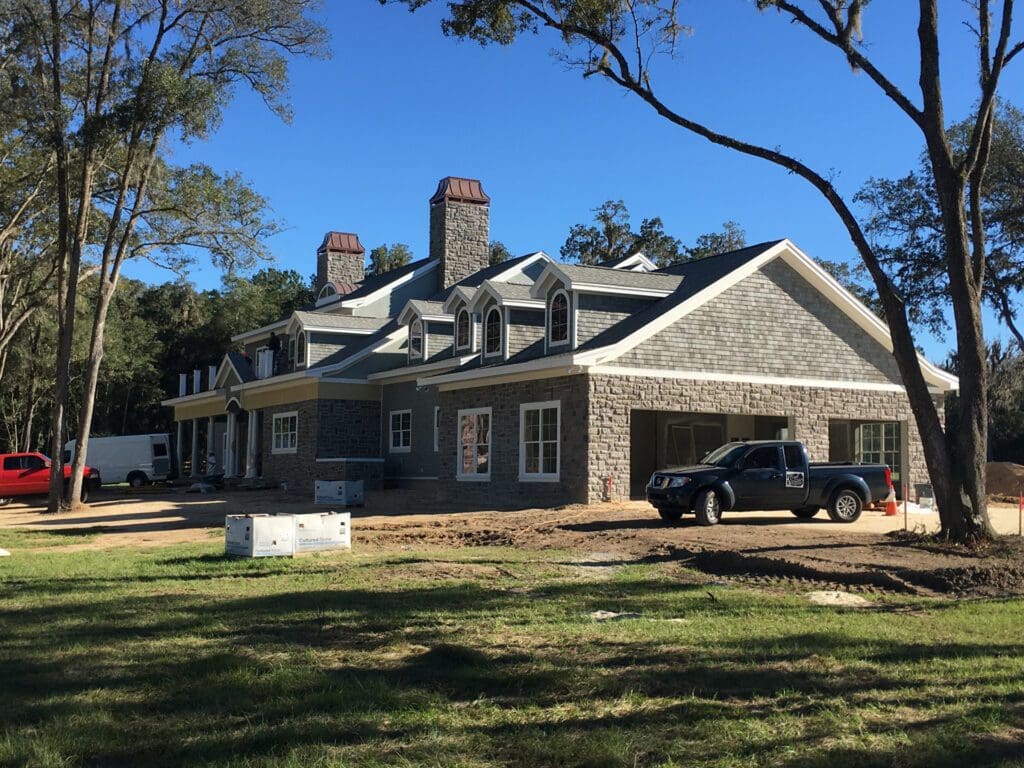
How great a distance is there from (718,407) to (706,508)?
20.8ft

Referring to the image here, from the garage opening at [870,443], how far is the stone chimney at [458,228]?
631 inches

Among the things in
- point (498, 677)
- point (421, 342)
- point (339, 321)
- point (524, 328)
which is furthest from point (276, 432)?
point (498, 677)

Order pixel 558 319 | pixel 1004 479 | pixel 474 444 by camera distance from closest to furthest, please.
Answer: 1. pixel 558 319
2. pixel 474 444
3. pixel 1004 479

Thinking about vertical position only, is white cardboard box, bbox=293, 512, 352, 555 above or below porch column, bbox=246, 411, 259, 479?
below

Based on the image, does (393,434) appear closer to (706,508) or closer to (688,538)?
(706,508)

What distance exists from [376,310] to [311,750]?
3338 centimetres

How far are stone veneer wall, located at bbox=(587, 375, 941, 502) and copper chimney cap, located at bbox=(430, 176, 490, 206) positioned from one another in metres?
16.6

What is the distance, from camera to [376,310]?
38156 millimetres

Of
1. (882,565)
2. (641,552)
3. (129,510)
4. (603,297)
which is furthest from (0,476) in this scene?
(882,565)

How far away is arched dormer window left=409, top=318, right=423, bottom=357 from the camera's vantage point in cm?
3268

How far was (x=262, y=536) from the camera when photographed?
14.1 m

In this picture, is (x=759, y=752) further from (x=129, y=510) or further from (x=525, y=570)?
(x=129, y=510)

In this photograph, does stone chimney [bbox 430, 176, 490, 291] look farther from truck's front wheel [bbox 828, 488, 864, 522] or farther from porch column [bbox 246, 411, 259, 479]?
truck's front wheel [bbox 828, 488, 864, 522]

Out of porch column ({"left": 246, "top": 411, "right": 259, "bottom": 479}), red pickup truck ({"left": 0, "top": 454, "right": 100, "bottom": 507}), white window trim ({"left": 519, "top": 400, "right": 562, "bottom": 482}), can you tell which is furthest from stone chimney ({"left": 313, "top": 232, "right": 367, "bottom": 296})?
white window trim ({"left": 519, "top": 400, "right": 562, "bottom": 482})
